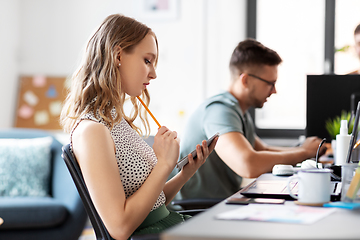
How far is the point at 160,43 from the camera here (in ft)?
12.2

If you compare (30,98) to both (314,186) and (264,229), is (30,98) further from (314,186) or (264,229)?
(264,229)

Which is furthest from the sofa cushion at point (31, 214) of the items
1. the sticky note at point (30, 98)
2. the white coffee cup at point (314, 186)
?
the white coffee cup at point (314, 186)

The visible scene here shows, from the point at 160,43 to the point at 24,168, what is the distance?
1.49 meters

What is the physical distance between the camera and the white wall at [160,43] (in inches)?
142

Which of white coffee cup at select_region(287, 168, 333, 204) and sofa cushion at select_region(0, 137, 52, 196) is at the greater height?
white coffee cup at select_region(287, 168, 333, 204)

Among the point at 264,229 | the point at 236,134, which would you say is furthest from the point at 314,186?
the point at 236,134

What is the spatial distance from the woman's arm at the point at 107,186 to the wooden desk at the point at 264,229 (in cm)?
32

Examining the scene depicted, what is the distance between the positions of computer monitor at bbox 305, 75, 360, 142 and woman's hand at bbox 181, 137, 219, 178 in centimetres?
78

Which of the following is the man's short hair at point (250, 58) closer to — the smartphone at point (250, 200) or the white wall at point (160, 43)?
the smartphone at point (250, 200)

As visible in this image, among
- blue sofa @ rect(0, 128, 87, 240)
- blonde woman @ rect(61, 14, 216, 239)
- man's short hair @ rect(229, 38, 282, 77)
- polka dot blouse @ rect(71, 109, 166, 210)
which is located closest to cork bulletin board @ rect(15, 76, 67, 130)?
blue sofa @ rect(0, 128, 87, 240)

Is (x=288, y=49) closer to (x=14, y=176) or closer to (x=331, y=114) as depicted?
(x=331, y=114)

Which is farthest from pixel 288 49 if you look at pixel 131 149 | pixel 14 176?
pixel 131 149

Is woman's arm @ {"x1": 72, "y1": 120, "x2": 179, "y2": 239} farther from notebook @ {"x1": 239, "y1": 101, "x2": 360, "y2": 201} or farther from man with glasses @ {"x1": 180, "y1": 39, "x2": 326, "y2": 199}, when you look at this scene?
man with glasses @ {"x1": 180, "y1": 39, "x2": 326, "y2": 199}

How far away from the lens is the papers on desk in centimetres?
82
